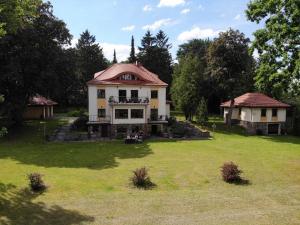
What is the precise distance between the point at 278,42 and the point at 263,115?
29.3 m

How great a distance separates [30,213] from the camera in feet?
59.1

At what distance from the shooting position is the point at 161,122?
50.7 meters

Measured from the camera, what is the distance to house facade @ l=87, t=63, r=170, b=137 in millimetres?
48438

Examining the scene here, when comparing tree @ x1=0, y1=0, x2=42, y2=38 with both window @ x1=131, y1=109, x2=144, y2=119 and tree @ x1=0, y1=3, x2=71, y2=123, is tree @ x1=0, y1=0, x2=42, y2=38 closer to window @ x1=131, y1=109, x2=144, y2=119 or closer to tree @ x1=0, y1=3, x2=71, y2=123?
tree @ x1=0, y1=3, x2=71, y2=123

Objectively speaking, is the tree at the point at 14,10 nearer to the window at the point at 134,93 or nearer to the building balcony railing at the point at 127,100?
the building balcony railing at the point at 127,100

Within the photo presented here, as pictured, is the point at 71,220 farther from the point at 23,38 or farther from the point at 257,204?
the point at 23,38

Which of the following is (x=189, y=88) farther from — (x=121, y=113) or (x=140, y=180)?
(x=140, y=180)

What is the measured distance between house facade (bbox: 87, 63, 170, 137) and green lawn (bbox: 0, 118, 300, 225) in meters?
6.56

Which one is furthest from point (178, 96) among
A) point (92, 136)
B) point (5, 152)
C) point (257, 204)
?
point (257, 204)

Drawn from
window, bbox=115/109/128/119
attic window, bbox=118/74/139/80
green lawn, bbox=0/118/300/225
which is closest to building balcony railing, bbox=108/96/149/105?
window, bbox=115/109/128/119

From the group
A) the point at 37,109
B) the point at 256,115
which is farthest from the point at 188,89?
the point at 37,109

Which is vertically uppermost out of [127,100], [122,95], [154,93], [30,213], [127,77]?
[127,77]

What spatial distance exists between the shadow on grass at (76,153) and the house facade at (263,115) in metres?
21.6

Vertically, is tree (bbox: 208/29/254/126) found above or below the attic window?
above
